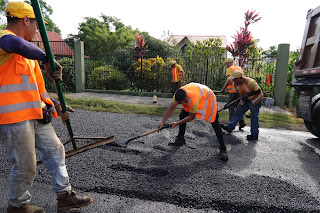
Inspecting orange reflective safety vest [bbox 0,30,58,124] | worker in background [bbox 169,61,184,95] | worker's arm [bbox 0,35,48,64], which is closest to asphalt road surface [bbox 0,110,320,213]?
orange reflective safety vest [bbox 0,30,58,124]

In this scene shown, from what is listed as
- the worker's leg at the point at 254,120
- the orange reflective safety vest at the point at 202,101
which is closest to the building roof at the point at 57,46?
the orange reflective safety vest at the point at 202,101

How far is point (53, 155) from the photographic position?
1799 mm

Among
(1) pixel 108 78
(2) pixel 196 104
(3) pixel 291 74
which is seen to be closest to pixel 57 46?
(1) pixel 108 78

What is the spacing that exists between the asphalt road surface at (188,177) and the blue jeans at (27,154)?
1.28ft

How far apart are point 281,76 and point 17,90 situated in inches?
336

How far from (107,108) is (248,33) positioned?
6.19 m

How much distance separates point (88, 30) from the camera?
28484 millimetres

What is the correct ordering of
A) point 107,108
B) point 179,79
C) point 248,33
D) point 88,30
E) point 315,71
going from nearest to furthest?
point 315,71
point 107,108
point 179,79
point 248,33
point 88,30

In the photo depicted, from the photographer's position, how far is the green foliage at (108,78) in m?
10.2

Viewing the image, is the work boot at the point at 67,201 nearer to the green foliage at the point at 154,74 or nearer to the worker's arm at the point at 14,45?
the worker's arm at the point at 14,45

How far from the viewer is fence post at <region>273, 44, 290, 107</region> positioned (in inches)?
318

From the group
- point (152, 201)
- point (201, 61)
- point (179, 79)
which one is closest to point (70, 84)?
point (179, 79)

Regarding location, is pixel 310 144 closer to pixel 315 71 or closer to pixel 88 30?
pixel 315 71

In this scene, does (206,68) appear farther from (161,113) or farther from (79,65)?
(79,65)
